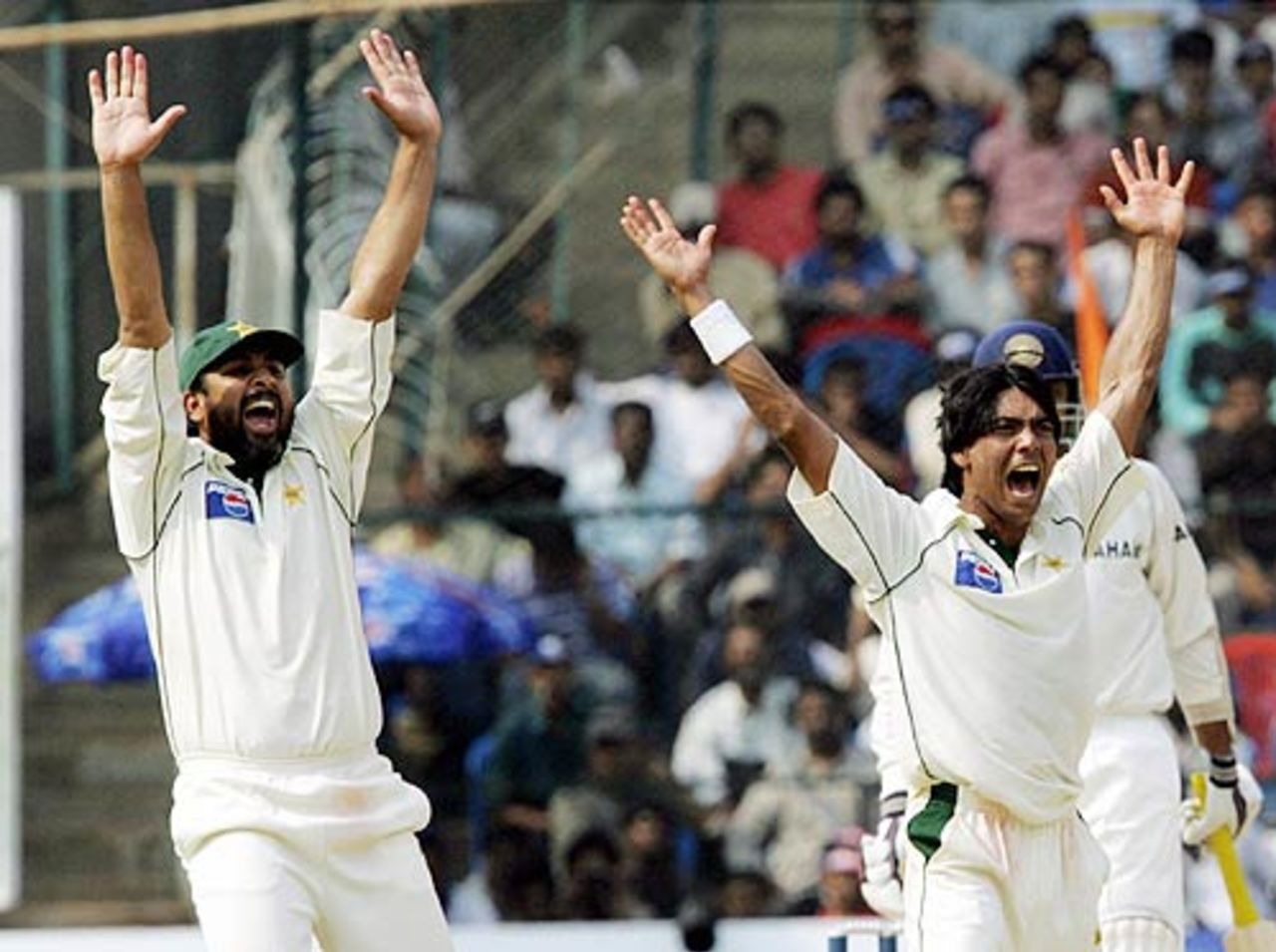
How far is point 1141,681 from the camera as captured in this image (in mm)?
9695

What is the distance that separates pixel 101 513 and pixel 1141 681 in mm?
6171

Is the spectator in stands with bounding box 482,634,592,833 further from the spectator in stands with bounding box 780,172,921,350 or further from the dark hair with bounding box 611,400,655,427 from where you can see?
the spectator in stands with bounding box 780,172,921,350

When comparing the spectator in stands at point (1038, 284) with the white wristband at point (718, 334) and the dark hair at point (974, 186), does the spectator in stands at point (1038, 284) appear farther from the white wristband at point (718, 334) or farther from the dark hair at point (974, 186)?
the white wristband at point (718, 334)

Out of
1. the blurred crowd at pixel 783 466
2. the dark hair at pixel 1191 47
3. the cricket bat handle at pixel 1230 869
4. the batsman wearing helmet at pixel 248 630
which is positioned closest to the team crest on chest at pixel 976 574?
the batsman wearing helmet at pixel 248 630

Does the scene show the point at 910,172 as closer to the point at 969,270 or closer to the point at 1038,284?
the point at 969,270

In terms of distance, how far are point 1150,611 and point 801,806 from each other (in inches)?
170

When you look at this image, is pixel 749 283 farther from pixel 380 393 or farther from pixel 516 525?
pixel 380 393

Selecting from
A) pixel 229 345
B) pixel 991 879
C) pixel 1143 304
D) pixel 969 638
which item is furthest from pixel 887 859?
pixel 229 345

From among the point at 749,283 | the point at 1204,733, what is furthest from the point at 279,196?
the point at 1204,733

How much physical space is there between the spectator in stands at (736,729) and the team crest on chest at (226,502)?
595 centimetres

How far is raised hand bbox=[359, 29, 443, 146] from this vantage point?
8.59 m

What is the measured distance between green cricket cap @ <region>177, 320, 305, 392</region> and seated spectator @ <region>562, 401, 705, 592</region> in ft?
19.7

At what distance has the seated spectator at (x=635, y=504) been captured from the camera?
14.3 m

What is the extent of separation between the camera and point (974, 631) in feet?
26.5
